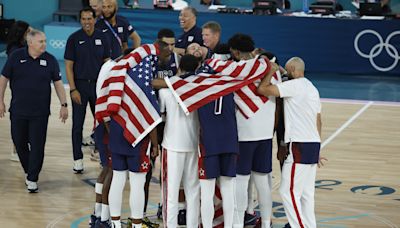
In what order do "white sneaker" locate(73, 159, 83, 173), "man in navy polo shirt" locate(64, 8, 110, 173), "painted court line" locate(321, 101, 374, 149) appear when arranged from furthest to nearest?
"painted court line" locate(321, 101, 374, 149) → "white sneaker" locate(73, 159, 83, 173) → "man in navy polo shirt" locate(64, 8, 110, 173)

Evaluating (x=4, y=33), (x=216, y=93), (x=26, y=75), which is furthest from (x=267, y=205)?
(x=4, y=33)

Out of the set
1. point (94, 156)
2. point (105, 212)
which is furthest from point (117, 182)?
point (94, 156)

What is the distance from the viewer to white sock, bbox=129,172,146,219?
8461mm

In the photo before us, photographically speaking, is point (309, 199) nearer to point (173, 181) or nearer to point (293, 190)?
point (293, 190)

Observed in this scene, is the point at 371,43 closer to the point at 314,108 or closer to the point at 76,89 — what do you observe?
the point at 76,89

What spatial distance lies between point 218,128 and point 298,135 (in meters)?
0.81

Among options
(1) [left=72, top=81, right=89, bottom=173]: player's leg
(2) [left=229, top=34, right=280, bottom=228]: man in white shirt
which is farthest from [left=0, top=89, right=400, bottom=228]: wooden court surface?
(2) [left=229, top=34, right=280, bottom=228]: man in white shirt

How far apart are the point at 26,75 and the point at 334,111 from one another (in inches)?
296

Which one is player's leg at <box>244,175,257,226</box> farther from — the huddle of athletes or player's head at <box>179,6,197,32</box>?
player's head at <box>179,6,197,32</box>

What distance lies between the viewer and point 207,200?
8367 millimetres

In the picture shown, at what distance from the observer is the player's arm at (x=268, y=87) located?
8.44m

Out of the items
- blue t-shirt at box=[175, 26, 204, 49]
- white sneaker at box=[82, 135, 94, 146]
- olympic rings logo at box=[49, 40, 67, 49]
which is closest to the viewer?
blue t-shirt at box=[175, 26, 204, 49]

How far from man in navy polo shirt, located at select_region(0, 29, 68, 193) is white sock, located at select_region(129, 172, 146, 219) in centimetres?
231

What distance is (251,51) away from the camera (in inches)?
341
